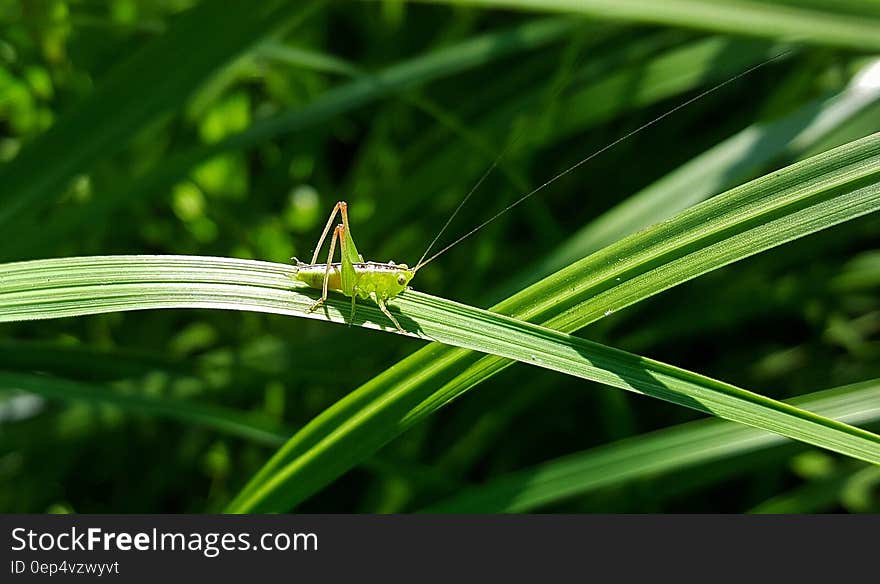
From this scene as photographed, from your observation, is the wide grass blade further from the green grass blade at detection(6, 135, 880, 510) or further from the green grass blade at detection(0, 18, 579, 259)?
the green grass blade at detection(0, 18, 579, 259)

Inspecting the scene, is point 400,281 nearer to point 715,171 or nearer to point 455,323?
point 455,323

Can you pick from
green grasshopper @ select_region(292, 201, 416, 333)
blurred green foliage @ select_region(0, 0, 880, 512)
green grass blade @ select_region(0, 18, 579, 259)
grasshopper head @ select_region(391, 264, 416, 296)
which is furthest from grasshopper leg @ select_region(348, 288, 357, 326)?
green grass blade @ select_region(0, 18, 579, 259)

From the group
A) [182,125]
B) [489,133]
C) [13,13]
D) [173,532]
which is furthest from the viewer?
[182,125]

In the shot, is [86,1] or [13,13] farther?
[86,1]

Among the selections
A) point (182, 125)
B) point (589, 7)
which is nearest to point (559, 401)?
point (589, 7)

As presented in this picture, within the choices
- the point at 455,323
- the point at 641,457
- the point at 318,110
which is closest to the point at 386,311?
the point at 455,323

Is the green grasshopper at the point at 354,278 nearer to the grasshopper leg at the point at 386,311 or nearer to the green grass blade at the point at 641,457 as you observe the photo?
the grasshopper leg at the point at 386,311

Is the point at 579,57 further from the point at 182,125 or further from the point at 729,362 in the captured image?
the point at 182,125
